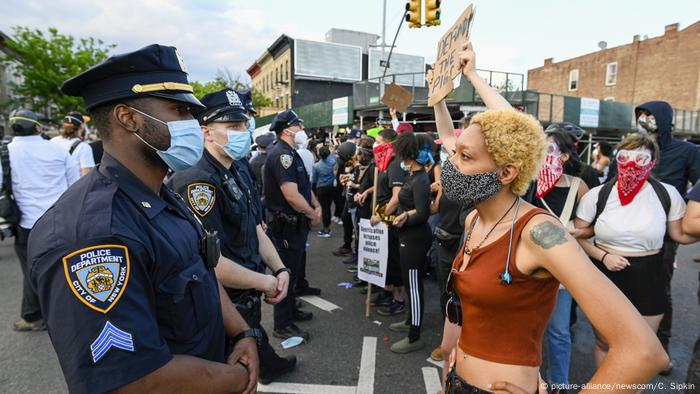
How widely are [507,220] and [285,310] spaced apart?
3060 mm

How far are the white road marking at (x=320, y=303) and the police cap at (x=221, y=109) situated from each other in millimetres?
2902

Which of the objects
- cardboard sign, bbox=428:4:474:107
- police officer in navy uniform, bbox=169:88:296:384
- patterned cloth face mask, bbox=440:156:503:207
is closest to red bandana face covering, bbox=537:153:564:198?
cardboard sign, bbox=428:4:474:107

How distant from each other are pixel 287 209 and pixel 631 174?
3.24 metres

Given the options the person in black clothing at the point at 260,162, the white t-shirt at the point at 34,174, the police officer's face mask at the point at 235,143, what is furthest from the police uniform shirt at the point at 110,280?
the person in black clothing at the point at 260,162

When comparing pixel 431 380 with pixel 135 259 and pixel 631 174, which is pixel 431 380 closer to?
pixel 631 174

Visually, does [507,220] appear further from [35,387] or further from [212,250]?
[35,387]

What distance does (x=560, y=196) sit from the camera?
123 inches

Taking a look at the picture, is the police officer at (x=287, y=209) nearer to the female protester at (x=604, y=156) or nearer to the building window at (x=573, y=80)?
the female protester at (x=604, y=156)

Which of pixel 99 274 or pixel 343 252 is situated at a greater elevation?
pixel 99 274

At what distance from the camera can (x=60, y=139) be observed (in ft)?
20.7

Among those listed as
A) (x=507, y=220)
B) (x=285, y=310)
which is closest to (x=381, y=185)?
(x=285, y=310)

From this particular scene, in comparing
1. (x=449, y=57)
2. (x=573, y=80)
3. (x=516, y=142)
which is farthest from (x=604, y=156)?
(x=573, y=80)

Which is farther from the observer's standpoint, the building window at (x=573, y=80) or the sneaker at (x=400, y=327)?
the building window at (x=573, y=80)

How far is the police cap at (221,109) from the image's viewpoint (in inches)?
114
